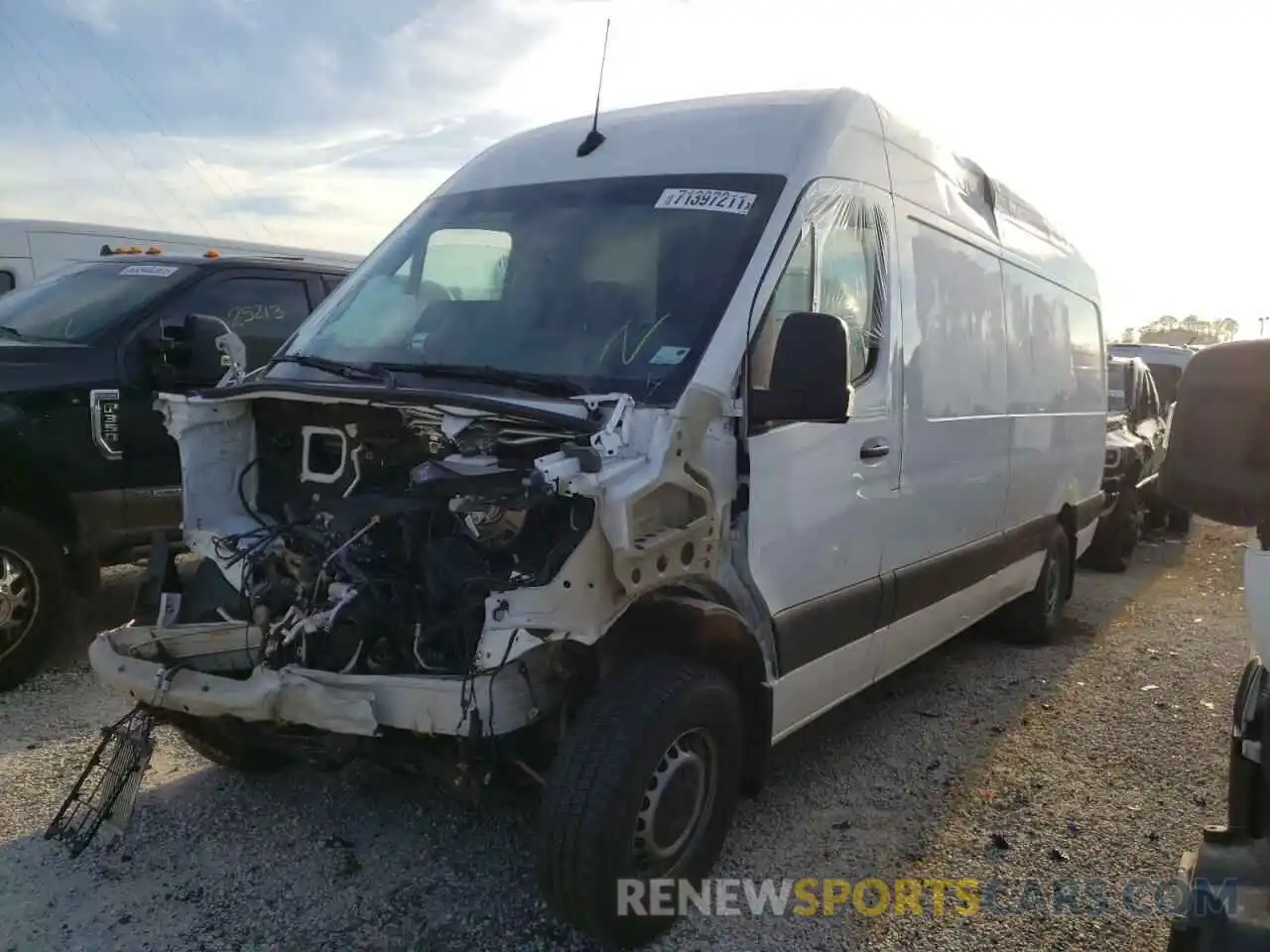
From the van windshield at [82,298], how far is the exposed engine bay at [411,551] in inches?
118

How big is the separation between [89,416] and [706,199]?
12.0ft

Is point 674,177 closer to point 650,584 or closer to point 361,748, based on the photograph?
point 650,584

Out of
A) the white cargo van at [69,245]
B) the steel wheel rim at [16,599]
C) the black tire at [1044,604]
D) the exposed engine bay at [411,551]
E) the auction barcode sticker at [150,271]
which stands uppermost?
the white cargo van at [69,245]

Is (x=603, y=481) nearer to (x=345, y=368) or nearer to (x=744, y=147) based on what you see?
(x=345, y=368)

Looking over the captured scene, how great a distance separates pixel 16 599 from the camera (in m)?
5.09

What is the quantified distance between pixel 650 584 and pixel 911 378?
1867 millimetres

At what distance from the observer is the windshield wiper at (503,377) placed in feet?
10.9

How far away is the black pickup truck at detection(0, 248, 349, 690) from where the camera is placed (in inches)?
202

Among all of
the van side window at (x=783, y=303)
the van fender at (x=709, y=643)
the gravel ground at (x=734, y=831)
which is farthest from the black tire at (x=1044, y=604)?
the van side window at (x=783, y=303)

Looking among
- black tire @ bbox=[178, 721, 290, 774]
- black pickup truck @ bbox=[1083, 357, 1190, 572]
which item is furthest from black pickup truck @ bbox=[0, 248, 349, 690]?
black pickup truck @ bbox=[1083, 357, 1190, 572]

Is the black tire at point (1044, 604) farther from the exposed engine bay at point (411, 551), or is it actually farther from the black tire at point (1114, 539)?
the exposed engine bay at point (411, 551)

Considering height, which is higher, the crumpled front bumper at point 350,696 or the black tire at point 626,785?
the crumpled front bumper at point 350,696

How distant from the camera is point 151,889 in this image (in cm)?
349

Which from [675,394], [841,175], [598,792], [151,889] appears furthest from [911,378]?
[151,889]
